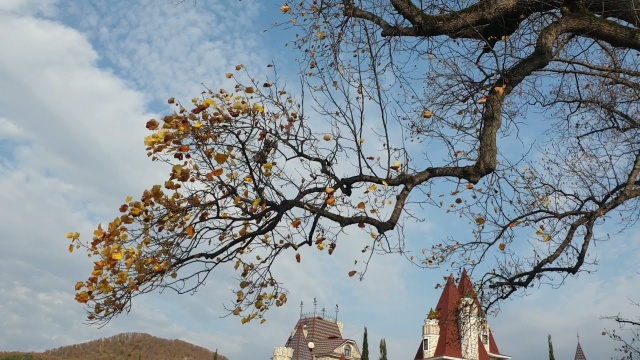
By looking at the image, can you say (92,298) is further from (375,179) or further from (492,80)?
(492,80)

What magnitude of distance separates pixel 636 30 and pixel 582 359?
3493 cm

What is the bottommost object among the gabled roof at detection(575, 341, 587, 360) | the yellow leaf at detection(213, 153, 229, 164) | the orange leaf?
the orange leaf

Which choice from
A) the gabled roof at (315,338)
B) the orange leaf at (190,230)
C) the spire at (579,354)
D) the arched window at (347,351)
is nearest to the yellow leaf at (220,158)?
the orange leaf at (190,230)

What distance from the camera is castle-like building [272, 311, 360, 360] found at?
45875 mm

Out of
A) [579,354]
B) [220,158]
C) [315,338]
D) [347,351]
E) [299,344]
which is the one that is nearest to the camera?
[220,158]

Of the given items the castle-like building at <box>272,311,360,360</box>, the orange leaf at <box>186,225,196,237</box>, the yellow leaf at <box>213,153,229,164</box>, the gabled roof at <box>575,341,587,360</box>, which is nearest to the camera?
the yellow leaf at <box>213,153,229,164</box>

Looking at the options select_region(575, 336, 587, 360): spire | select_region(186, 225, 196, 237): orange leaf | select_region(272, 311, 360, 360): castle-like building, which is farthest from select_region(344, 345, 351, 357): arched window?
select_region(186, 225, 196, 237): orange leaf

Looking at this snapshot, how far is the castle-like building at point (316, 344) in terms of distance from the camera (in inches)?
1806

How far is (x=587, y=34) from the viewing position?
272 inches

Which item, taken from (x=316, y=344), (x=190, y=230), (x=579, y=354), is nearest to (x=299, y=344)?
(x=316, y=344)

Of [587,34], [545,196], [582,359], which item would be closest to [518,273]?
[545,196]

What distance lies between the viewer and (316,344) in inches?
1877

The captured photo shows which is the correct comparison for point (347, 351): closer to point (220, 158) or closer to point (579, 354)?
point (579, 354)

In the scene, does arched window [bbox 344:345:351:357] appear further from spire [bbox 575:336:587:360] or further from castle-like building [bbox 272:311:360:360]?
spire [bbox 575:336:587:360]
